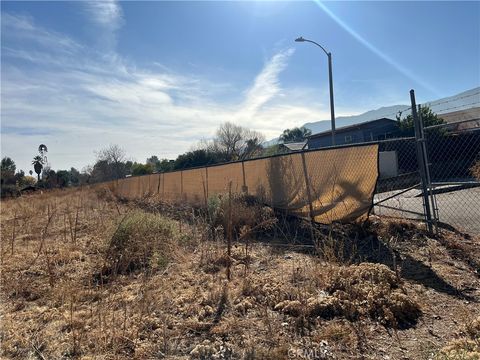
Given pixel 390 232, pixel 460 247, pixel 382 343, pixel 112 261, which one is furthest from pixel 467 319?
pixel 112 261

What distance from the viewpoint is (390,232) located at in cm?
556

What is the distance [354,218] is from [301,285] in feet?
8.60

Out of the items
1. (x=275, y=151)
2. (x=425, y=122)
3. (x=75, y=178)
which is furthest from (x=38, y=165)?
(x=425, y=122)

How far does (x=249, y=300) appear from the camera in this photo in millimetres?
3541

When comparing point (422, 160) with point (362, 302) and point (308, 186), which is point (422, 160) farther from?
point (362, 302)

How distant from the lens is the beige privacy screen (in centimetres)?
579

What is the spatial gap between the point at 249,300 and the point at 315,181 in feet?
12.4

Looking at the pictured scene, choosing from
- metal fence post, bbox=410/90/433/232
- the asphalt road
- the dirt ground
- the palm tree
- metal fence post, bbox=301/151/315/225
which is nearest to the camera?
the dirt ground

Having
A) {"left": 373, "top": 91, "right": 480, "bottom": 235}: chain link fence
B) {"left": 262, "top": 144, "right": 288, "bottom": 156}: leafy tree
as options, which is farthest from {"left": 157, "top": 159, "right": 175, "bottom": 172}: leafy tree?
{"left": 373, "top": 91, "right": 480, "bottom": 235}: chain link fence

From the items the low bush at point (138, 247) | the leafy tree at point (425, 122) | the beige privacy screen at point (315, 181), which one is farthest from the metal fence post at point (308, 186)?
the leafy tree at point (425, 122)

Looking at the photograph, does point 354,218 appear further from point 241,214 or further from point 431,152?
point 431,152

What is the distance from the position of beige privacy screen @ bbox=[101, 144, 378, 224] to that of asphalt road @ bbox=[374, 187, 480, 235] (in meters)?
0.60

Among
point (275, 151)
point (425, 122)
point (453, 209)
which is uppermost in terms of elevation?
point (425, 122)

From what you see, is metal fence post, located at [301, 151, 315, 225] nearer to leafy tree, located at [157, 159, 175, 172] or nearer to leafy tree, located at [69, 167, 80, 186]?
leafy tree, located at [69, 167, 80, 186]
